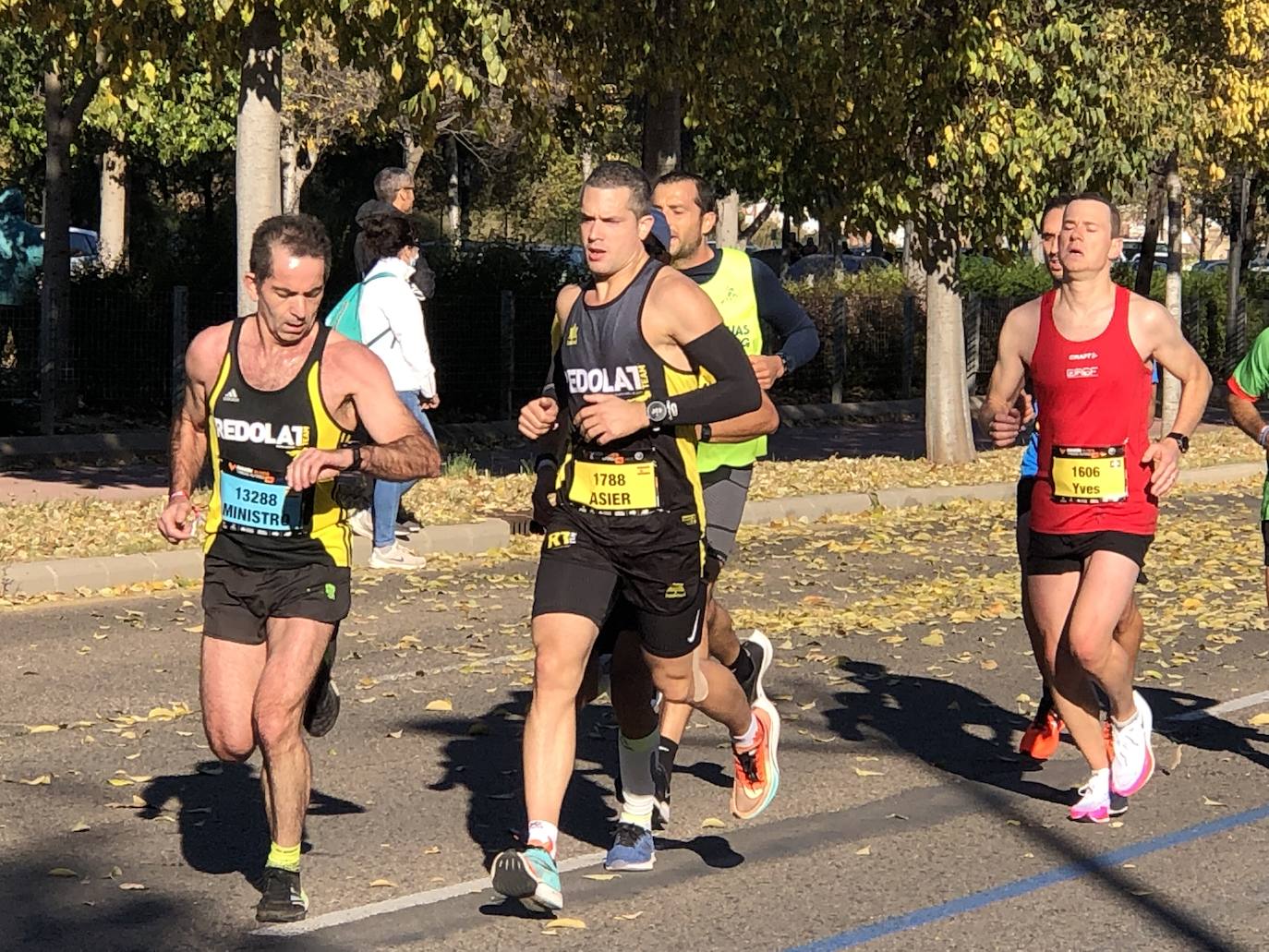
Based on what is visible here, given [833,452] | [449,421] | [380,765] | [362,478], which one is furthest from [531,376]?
[362,478]

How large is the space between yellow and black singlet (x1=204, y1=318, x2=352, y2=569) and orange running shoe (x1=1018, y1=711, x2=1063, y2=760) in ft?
10.7

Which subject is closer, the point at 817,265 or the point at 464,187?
the point at 817,265

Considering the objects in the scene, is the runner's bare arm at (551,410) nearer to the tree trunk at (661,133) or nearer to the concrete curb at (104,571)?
the concrete curb at (104,571)

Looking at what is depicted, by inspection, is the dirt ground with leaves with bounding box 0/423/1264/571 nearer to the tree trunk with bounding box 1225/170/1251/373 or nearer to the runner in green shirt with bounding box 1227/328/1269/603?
the runner in green shirt with bounding box 1227/328/1269/603

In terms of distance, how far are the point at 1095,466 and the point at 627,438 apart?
190cm

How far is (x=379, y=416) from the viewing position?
6.00 meters

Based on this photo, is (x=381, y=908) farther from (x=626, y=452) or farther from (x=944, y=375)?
(x=944, y=375)

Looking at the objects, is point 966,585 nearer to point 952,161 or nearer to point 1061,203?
point 1061,203

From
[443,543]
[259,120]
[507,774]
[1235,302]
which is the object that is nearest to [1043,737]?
[507,774]

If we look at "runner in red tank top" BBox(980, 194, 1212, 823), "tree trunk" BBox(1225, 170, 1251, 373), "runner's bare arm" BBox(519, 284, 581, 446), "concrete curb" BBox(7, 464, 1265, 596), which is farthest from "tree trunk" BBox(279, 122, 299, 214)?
"runner's bare arm" BBox(519, 284, 581, 446)

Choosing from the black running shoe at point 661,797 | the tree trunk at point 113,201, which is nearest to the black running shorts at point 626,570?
the black running shoe at point 661,797

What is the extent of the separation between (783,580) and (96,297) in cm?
1108

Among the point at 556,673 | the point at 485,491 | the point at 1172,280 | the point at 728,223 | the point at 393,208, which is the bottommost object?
the point at 485,491

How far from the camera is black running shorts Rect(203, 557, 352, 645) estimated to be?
19.6 feet
